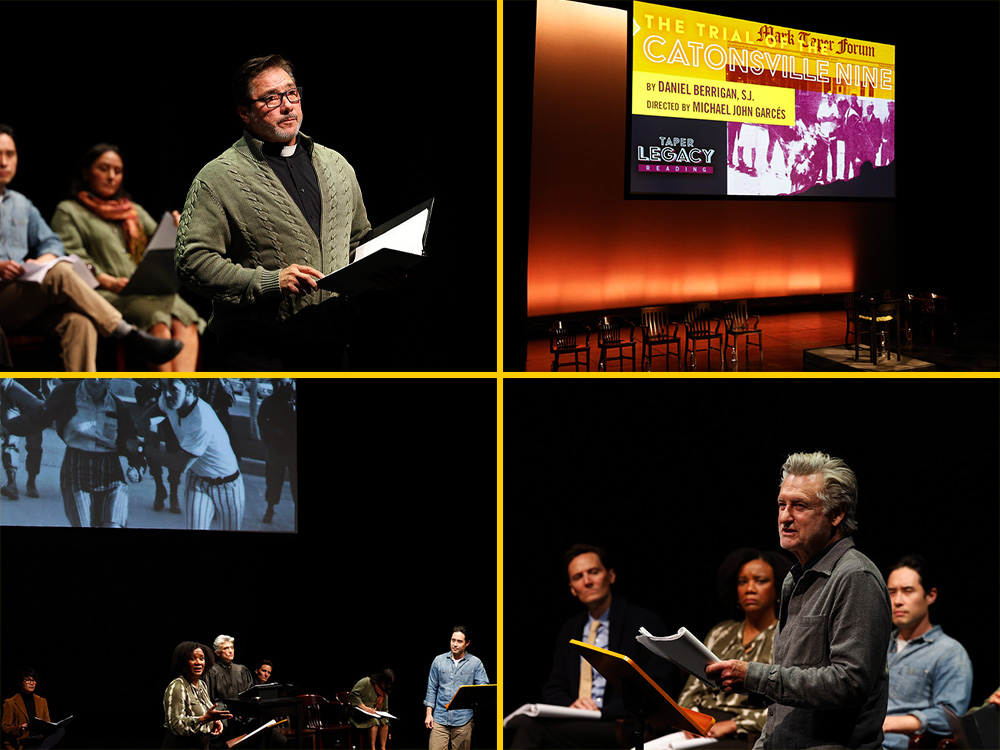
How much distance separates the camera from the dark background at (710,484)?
569 centimetres

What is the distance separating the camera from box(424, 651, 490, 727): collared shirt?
17.7 ft

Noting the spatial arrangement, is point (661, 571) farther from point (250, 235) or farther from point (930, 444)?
point (250, 235)

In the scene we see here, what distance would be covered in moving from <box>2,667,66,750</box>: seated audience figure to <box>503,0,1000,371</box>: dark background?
3.04 metres

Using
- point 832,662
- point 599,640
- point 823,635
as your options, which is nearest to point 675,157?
point 599,640

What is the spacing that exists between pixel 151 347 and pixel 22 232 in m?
0.96

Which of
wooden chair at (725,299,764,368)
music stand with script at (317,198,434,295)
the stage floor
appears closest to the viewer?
music stand with script at (317,198,434,295)

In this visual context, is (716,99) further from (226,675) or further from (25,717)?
(25,717)

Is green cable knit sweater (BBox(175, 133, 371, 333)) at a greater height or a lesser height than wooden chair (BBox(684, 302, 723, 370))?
greater

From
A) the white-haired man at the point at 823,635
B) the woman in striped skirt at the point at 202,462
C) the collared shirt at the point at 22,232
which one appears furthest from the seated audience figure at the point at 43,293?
the white-haired man at the point at 823,635

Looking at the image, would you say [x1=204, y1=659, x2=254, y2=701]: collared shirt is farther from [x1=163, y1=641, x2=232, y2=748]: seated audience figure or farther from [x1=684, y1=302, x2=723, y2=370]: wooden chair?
[x1=684, y1=302, x2=723, y2=370]: wooden chair

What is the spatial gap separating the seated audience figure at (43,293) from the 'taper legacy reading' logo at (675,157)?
317 cm

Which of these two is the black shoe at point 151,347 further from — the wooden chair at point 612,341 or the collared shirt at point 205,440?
the wooden chair at point 612,341

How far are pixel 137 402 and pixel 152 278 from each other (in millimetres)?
1023

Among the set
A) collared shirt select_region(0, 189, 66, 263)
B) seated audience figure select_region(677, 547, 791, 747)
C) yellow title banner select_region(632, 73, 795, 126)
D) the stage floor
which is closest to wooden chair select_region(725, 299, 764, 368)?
the stage floor
